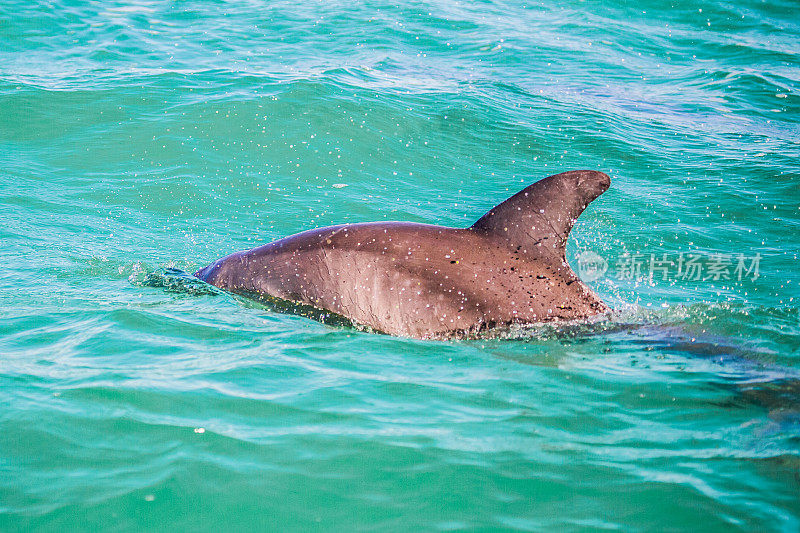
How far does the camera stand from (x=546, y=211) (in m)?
6.10

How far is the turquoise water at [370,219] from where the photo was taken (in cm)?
425

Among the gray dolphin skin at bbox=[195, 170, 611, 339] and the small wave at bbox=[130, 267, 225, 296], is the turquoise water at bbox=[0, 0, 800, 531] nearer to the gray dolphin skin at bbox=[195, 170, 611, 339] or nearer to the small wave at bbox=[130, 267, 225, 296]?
the small wave at bbox=[130, 267, 225, 296]

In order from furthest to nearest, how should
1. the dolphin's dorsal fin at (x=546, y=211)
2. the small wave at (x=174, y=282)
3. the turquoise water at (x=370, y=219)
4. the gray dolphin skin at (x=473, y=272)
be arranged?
1. the small wave at (x=174, y=282)
2. the gray dolphin skin at (x=473, y=272)
3. the dolphin's dorsal fin at (x=546, y=211)
4. the turquoise water at (x=370, y=219)

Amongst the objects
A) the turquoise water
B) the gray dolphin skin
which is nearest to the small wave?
the turquoise water

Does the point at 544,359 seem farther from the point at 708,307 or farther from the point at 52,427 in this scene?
the point at 52,427

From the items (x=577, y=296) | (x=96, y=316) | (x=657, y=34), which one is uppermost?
(x=657, y=34)

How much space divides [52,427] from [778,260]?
7693 mm

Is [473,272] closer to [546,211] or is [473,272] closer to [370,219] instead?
[546,211]

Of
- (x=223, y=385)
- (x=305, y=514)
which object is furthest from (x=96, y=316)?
(x=305, y=514)

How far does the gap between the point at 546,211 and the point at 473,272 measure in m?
0.76

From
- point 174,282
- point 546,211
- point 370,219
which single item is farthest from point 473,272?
point 370,219

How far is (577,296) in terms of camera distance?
6.27 metres

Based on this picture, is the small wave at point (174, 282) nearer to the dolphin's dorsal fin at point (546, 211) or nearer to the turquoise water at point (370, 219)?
the turquoise water at point (370, 219)

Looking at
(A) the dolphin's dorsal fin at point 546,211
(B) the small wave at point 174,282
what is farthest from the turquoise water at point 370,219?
(A) the dolphin's dorsal fin at point 546,211
